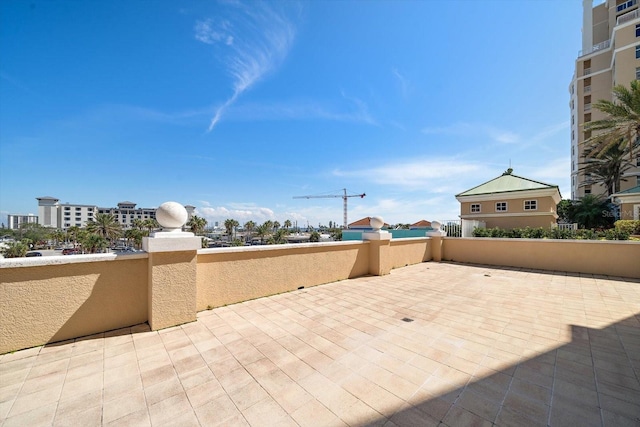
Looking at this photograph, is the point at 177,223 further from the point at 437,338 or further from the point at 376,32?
the point at 376,32

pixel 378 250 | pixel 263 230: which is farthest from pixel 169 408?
pixel 263 230

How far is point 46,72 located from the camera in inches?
319

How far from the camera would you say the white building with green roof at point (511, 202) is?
46.0 feet

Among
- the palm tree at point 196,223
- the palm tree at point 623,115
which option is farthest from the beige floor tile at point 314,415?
the palm tree at point 196,223

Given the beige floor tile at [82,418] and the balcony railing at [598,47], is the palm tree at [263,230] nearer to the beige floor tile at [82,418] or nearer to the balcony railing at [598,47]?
the balcony railing at [598,47]

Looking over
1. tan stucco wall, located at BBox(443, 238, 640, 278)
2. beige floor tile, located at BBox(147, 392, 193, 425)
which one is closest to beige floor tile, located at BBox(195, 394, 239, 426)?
beige floor tile, located at BBox(147, 392, 193, 425)

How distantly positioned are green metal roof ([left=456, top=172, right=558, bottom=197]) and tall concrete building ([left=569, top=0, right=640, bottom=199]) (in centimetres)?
1557

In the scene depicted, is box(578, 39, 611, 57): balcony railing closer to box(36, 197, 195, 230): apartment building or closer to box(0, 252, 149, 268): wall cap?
box(0, 252, 149, 268): wall cap

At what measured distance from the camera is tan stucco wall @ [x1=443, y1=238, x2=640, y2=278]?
7.53 meters

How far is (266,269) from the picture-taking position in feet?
17.6

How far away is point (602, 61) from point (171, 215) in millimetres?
49318

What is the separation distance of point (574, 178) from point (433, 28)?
152 ft

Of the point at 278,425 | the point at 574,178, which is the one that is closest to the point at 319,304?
the point at 278,425

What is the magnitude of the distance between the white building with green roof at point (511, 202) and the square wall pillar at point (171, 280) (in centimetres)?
1384
